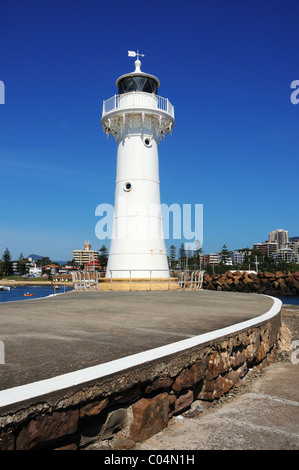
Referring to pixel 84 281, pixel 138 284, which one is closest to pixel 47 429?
pixel 138 284

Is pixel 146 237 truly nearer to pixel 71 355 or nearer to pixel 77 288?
pixel 77 288

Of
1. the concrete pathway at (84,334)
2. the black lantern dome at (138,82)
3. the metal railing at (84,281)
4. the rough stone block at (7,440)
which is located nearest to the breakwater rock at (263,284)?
the metal railing at (84,281)

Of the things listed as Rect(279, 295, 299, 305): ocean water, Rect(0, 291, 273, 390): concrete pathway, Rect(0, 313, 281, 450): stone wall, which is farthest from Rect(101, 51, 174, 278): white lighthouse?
Rect(279, 295, 299, 305): ocean water

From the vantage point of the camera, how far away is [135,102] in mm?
17719

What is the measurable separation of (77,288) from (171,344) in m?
13.0

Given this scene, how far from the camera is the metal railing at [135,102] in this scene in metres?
17.7

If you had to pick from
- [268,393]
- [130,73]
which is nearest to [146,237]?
[130,73]

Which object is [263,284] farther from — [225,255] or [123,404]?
[225,255]

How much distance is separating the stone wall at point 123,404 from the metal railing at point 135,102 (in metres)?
15.0

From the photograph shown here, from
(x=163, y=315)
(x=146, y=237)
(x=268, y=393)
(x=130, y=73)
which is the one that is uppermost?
(x=130, y=73)

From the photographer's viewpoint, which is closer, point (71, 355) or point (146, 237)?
point (71, 355)

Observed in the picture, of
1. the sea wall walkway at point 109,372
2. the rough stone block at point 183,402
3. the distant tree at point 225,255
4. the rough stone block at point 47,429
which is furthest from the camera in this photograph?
the distant tree at point 225,255

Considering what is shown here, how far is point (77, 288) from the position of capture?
16.6 m

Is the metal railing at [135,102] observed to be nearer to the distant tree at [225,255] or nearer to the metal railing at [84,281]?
the metal railing at [84,281]
